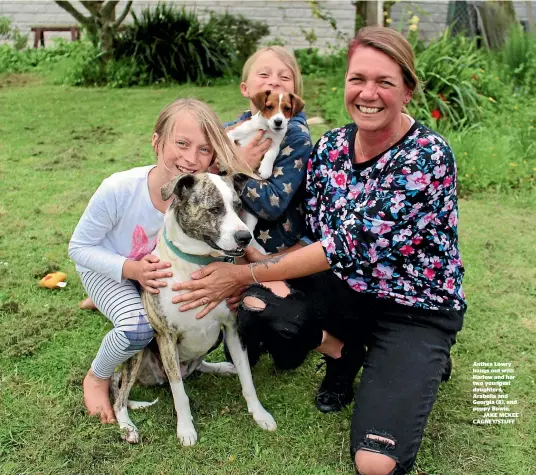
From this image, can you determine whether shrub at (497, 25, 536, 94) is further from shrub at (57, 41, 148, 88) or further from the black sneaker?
the black sneaker

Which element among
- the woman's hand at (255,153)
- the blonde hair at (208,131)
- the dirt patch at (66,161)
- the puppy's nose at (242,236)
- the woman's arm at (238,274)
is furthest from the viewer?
the dirt patch at (66,161)

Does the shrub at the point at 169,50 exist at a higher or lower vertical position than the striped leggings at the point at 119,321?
higher

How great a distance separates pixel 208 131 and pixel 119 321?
1.00m

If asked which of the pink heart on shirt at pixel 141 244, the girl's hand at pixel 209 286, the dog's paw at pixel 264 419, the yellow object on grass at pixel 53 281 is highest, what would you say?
the pink heart on shirt at pixel 141 244

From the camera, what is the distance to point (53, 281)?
442cm

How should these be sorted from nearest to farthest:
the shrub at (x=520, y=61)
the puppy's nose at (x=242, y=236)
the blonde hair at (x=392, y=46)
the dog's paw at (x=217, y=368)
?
the puppy's nose at (x=242, y=236)
the blonde hair at (x=392, y=46)
the dog's paw at (x=217, y=368)
the shrub at (x=520, y=61)

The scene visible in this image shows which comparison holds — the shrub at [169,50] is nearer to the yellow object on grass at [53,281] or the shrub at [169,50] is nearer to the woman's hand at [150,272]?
the yellow object on grass at [53,281]

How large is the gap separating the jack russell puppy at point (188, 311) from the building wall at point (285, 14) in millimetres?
11638

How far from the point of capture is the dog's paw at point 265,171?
127 inches

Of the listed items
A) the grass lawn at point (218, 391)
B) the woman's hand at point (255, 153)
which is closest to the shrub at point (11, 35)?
the grass lawn at point (218, 391)

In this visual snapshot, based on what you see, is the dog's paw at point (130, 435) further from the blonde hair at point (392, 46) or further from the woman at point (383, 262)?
the blonde hair at point (392, 46)

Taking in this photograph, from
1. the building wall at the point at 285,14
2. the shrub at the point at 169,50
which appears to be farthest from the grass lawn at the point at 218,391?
the building wall at the point at 285,14

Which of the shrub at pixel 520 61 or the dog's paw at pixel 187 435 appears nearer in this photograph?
the dog's paw at pixel 187 435

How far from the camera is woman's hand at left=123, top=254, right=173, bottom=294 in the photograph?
2.90 metres
